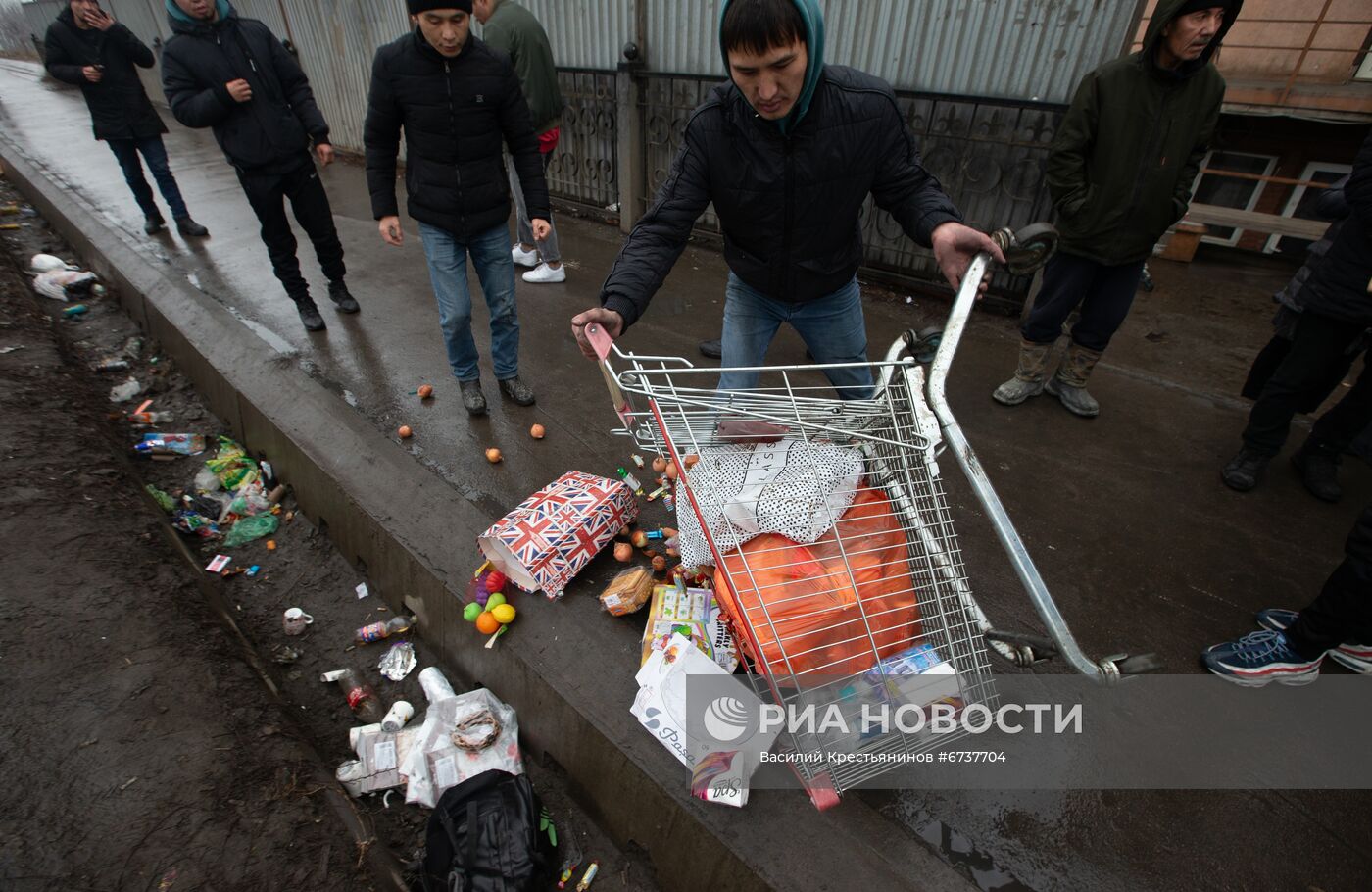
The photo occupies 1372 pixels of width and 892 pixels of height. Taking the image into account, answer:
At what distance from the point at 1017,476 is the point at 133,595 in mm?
3996

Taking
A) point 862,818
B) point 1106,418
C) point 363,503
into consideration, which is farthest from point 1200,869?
point 363,503

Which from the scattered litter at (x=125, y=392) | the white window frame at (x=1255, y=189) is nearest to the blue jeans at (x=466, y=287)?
the scattered litter at (x=125, y=392)

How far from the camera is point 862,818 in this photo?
173 centimetres

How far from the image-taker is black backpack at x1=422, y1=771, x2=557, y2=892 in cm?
184

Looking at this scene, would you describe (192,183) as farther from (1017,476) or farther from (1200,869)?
(1200,869)

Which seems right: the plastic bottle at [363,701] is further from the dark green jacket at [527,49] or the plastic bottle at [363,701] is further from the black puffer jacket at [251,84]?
the dark green jacket at [527,49]

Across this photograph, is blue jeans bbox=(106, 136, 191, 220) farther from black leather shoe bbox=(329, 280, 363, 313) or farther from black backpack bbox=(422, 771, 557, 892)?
black backpack bbox=(422, 771, 557, 892)

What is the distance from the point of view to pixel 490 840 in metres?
1.89

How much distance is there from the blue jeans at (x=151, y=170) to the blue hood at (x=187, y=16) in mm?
2847

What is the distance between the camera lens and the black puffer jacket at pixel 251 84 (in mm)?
3488

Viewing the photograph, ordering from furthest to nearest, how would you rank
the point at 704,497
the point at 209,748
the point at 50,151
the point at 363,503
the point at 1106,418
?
the point at 50,151, the point at 1106,418, the point at 363,503, the point at 209,748, the point at 704,497

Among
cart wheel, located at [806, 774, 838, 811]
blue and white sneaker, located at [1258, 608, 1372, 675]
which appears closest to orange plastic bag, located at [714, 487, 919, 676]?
cart wheel, located at [806, 774, 838, 811]

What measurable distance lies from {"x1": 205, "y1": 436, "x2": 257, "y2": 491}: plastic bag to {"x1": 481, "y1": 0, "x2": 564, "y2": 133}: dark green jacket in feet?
9.93

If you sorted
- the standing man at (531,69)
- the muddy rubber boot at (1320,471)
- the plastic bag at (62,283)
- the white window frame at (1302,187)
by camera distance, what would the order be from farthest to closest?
1. the white window frame at (1302,187)
2. the plastic bag at (62,283)
3. the standing man at (531,69)
4. the muddy rubber boot at (1320,471)
